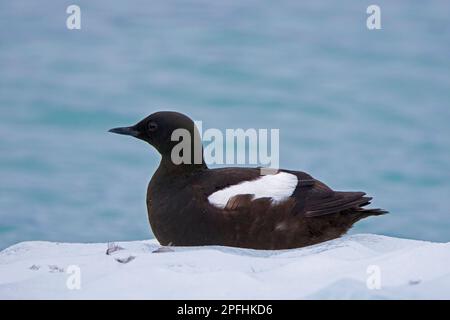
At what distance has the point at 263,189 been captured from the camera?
6.06 metres

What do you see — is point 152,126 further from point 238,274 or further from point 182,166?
point 238,274

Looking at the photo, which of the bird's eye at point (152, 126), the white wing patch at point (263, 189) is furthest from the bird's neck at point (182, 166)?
the white wing patch at point (263, 189)

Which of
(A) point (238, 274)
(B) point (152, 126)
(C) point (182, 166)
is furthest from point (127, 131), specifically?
(A) point (238, 274)

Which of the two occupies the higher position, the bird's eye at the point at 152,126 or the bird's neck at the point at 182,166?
the bird's eye at the point at 152,126

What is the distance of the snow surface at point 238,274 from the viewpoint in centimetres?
447

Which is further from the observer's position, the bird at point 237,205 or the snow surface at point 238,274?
the bird at point 237,205

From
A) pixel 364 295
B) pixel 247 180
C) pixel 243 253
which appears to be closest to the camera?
pixel 364 295

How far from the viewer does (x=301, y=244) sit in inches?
238

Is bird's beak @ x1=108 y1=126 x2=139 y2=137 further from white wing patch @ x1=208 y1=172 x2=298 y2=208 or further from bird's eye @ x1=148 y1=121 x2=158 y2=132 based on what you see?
white wing patch @ x1=208 y1=172 x2=298 y2=208

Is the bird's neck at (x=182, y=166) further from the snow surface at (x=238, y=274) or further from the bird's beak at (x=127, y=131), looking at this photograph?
the snow surface at (x=238, y=274)

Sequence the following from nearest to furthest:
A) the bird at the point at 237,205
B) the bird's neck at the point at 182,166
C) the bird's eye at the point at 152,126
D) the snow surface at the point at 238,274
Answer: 1. the snow surface at the point at 238,274
2. the bird at the point at 237,205
3. the bird's neck at the point at 182,166
4. the bird's eye at the point at 152,126

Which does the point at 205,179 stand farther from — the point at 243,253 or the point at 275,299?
the point at 275,299

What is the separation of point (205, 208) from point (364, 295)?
194 centimetres
